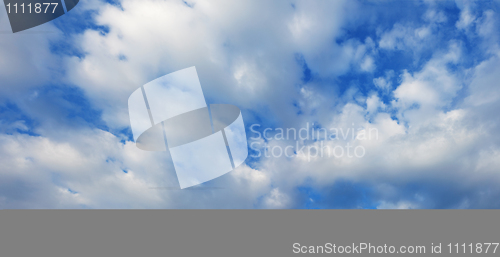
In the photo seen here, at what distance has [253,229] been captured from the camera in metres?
26.0

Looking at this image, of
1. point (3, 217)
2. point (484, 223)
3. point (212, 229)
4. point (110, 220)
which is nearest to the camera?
point (212, 229)

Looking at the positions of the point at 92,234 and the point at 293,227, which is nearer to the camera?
the point at 92,234

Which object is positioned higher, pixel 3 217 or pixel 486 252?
pixel 3 217

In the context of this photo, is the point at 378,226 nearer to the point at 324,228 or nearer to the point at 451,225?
the point at 324,228

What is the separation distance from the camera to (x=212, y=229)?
26000 mm

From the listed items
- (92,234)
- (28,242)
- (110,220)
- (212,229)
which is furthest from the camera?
(110,220)

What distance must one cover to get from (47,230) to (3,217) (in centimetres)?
1633

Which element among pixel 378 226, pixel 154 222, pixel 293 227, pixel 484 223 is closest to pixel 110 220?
pixel 154 222

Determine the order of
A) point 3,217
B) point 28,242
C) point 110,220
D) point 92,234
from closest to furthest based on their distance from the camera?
point 28,242 → point 92,234 → point 110,220 → point 3,217

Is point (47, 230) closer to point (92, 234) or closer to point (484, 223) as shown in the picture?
point (92, 234)

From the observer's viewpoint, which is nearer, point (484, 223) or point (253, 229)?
point (253, 229)

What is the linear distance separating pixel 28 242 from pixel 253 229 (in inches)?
897

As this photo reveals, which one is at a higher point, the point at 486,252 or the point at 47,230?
the point at 47,230

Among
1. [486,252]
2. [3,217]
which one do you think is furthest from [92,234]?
[486,252]
